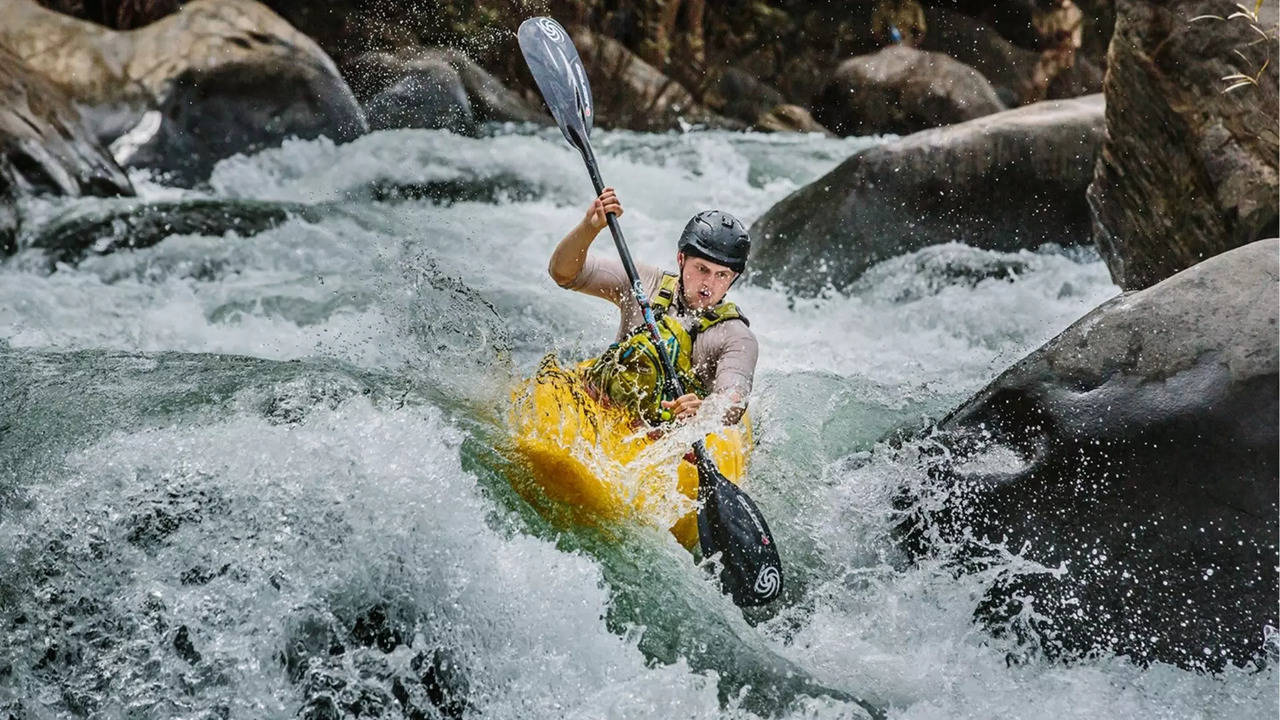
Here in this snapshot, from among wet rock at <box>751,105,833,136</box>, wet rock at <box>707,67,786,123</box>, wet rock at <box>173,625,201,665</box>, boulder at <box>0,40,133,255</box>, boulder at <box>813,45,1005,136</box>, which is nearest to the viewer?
wet rock at <box>173,625,201,665</box>

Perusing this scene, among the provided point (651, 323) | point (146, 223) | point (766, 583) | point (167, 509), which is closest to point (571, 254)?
point (651, 323)

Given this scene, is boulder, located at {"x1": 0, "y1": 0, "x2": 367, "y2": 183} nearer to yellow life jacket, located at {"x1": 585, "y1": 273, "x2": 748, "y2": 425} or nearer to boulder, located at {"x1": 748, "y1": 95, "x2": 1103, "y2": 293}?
boulder, located at {"x1": 748, "y1": 95, "x2": 1103, "y2": 293}

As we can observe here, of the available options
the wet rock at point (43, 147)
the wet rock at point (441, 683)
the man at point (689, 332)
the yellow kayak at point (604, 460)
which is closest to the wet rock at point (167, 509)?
the wet rock at point (441, 683)

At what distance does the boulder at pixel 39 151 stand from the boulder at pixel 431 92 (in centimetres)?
230

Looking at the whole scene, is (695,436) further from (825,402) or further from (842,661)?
Answer: (825,402)

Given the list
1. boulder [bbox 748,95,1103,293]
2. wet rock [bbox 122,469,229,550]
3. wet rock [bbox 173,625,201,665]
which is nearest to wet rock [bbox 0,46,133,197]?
boulder [bbox 748,95,1103,293]

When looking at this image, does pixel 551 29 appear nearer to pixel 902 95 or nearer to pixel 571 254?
pixel 571 254

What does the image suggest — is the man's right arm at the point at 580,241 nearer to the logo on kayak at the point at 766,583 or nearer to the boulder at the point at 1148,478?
the logo on kayak at the point at 766,583

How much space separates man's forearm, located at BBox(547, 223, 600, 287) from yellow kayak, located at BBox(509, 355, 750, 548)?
348 mm

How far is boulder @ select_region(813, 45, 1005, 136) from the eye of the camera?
12.1 meters

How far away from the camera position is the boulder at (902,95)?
39.7ft

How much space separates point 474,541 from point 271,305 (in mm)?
3160

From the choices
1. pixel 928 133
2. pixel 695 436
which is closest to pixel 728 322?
pixel 695 436

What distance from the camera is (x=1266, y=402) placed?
2795 millimetres
